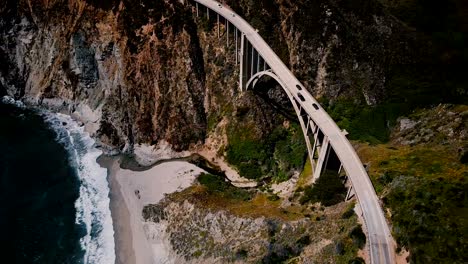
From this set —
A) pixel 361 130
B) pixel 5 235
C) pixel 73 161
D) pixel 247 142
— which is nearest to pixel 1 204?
pixel 5 235

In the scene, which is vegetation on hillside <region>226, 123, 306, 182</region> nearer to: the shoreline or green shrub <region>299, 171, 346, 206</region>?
green shrub <region>299, 171, 346, 206</region>

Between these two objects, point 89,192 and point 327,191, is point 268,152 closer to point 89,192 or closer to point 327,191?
point 327,191

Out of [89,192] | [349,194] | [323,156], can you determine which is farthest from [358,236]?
[89,192]

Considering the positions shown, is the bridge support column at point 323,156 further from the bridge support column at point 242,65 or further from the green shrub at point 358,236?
the bridge support column at point 242,65

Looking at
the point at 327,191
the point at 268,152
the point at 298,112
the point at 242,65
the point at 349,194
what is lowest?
the point at 327,191

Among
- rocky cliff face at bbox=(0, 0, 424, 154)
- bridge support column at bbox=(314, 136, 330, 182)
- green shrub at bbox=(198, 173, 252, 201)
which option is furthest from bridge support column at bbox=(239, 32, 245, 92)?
bridge support column at bbox=(314, 136, 330, 182)

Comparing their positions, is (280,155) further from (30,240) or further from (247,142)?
(30,240)
